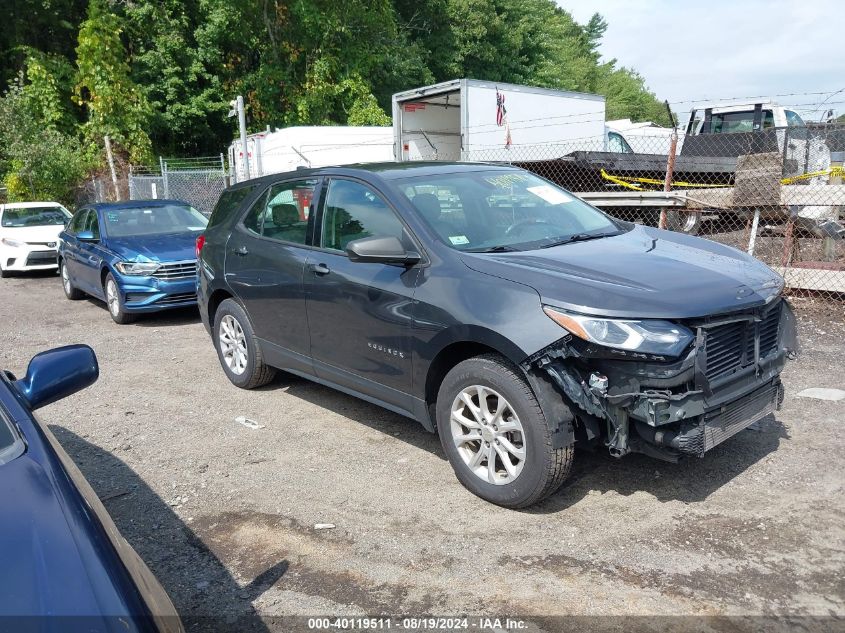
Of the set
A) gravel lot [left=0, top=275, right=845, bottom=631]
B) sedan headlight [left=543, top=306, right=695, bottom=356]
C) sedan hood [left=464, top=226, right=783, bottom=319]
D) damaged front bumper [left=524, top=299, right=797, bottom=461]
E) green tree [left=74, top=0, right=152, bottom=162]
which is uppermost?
green tree [left=74, top=0, right=152, bottom=162]

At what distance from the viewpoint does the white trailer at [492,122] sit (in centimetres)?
1344

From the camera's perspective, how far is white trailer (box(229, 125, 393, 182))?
18969mm

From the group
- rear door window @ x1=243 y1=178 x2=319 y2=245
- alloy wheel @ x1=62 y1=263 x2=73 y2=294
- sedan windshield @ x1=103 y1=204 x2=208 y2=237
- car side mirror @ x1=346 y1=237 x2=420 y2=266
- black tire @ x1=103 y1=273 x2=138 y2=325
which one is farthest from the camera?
alloy wheel @ x1=62 y1=263 x2=73 y2=294

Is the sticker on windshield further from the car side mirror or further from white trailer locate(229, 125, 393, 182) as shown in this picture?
white trailer locate(229, 125, 393, 182)

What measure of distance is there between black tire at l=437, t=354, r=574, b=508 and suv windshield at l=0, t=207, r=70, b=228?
1326 cm

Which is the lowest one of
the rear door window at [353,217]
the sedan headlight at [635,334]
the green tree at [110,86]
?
the sedan headlight at [635,334]

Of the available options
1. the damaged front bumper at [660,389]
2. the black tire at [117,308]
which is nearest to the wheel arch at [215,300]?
the black tire at [117,308]

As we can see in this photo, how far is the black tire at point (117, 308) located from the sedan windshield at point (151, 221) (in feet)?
2.53

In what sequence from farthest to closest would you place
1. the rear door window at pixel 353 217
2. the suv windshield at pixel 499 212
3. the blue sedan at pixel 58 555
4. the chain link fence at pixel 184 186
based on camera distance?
the chain link fence at pixel 184 186 < the rear door window at pixel 353 217 < the suv windshield at pixel 499 212 < the blue sedan at pixel 58 555

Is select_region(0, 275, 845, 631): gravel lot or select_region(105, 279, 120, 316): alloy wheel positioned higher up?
select_region(105, 279, 120, 316): alloy wheel

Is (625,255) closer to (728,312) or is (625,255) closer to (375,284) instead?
(728,312)

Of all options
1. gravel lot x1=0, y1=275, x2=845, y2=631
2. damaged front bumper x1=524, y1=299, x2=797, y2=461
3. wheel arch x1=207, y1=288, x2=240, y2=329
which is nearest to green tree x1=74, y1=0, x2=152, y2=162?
wheel arch x1=207, y1=288, x2=240, y2=329

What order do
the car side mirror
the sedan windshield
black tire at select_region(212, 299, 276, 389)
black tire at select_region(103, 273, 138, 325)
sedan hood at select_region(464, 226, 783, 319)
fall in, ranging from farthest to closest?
the sedan windshield → black tire at select_region(103, 273, 138, 325) → black tire at select_region(212, 299, 276, 389) → the car side mirror → sedan hood at select_region(464, 226, 783, 319)

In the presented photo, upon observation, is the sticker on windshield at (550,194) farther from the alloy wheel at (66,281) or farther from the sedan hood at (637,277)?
the alloy wheel at (66,281)
